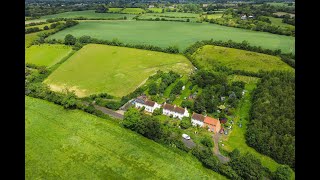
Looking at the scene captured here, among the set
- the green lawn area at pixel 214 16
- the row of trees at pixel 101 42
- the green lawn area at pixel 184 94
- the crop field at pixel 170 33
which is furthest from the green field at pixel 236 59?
the green lawn area at pixel 214 16

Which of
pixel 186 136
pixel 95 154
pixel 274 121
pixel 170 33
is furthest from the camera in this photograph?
pixel 170 33

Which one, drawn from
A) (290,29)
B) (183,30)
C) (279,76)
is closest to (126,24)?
(183,30)

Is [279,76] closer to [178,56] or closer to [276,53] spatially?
[276,53]

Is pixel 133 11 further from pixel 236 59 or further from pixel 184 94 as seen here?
pixel 184 94

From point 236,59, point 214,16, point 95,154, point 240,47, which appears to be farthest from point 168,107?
point 214,16

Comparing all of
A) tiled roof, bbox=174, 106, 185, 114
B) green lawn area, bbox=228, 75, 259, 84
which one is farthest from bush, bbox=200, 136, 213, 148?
green lawn area, bbox=228, 75, 259, 84

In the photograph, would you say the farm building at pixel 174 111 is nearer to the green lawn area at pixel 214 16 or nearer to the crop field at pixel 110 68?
the crop field at pixel 110 68
